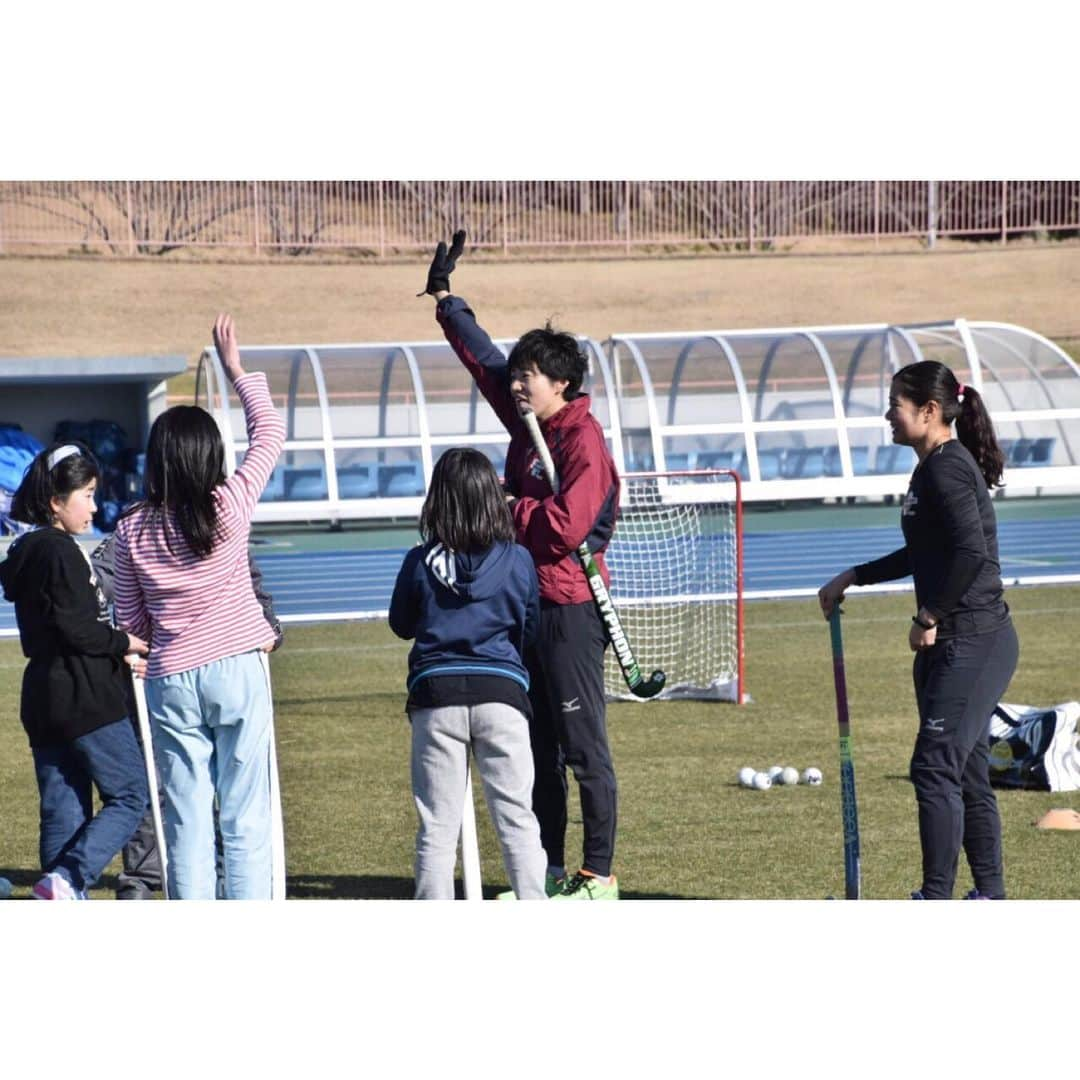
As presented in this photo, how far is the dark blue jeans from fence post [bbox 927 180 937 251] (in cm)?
3788

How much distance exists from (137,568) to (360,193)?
36.2 m

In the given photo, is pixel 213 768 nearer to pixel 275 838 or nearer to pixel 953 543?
pixel 275 838

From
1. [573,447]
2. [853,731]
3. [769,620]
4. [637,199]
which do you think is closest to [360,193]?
[637,199]

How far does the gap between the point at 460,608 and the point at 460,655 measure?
138mm

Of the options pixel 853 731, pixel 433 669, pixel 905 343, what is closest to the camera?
pixel 433 669

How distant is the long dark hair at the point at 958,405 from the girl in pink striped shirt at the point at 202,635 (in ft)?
6.44

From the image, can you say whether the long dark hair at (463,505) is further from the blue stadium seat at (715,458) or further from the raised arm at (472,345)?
the blue stadium seat at (715,458)

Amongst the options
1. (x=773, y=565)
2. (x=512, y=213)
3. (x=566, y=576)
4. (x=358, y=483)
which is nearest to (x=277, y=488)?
(x=358, y=483)

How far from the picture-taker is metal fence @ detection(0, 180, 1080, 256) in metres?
38.4

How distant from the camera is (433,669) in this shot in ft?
16.8

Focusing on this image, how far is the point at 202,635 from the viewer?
5117mm

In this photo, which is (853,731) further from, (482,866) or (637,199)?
(637,199)

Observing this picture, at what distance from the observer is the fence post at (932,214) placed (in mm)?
41656

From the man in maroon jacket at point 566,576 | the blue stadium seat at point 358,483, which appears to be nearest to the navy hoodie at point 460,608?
the man in maroon jacket at point 566,576
